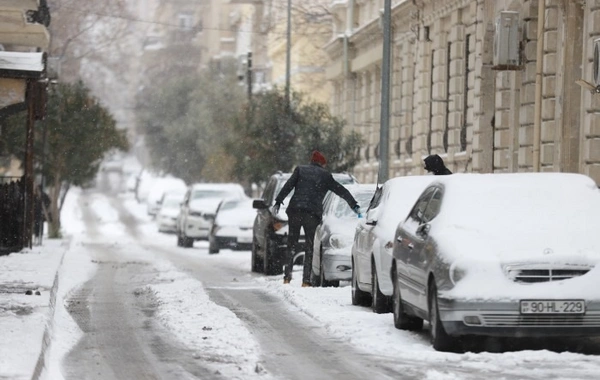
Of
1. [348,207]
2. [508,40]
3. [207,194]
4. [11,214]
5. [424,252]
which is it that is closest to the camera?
[424,252]

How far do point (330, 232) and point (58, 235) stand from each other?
98.4 feet

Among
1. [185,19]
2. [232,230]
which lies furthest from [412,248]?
[185,19]

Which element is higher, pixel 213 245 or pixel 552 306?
pixel 552 306

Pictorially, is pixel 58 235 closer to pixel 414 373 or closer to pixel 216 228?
pixel 216 228

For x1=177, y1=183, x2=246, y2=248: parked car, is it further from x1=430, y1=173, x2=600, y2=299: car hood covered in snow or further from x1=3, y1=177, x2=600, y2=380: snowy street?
x1=430, y1=173, x2=600, y2=299: car hood covered in snow

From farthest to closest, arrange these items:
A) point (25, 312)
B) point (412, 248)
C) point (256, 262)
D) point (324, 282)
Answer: point (256, 262) < point (324, 282) < point (25, 312) < point (412, 248)

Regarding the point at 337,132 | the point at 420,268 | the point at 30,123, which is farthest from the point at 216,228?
the point at 420,268

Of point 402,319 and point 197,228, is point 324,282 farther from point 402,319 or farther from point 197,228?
point 197,228

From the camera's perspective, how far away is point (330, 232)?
2123 cm

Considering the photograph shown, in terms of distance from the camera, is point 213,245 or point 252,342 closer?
point 252,342

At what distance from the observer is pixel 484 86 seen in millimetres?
33562

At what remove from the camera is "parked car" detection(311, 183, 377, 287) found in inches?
827

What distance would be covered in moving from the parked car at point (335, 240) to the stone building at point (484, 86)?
4.37 meters

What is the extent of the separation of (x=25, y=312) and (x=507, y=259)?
509 centimetres
